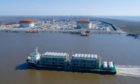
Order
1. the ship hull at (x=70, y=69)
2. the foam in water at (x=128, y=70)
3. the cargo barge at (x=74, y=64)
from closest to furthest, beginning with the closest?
the foam in water at (x=128, y=70)
the ship hull at (x=70, y=69)
the cargo barge at (x=74, y=64)

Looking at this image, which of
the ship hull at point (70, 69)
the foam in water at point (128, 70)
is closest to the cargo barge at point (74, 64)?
the ship hull at point (70, 69)

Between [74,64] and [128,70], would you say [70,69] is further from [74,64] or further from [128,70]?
[128,70]

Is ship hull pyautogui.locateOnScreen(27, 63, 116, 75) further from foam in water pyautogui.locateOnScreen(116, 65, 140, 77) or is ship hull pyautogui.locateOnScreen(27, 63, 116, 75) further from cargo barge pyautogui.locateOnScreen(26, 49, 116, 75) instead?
foam in water pyautogui.locateOnScreen(116, 65, 140, 77)

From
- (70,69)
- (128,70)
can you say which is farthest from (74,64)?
(128,70)

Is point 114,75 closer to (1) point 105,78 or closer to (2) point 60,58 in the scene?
(1) point 105,78

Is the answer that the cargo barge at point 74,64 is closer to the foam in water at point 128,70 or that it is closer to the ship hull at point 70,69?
the ship hull at point 70,69
